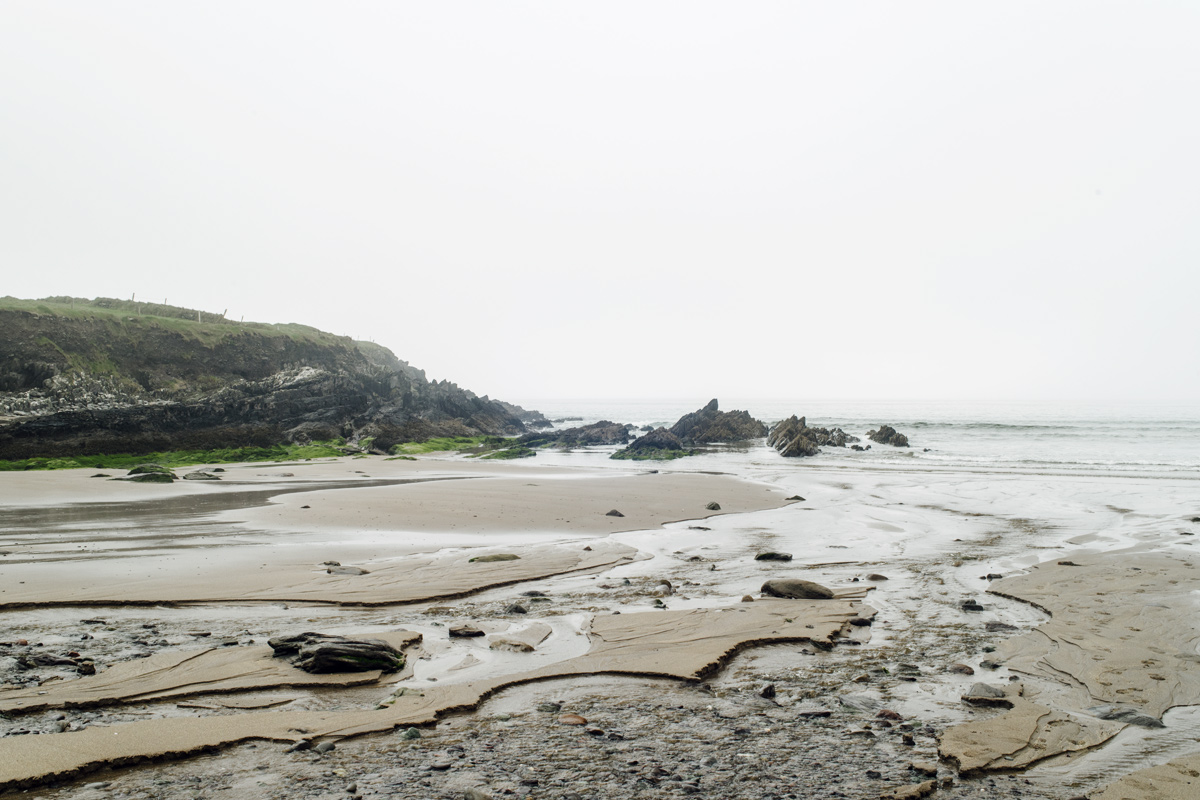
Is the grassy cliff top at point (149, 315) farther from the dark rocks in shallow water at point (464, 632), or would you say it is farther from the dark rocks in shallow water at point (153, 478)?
the dark rocks in shallow water at point (464, 632)

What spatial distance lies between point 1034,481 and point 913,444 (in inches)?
846

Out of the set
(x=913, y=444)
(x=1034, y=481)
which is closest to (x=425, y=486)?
(x=1034, y=481)

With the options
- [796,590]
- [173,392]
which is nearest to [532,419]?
[173,392]

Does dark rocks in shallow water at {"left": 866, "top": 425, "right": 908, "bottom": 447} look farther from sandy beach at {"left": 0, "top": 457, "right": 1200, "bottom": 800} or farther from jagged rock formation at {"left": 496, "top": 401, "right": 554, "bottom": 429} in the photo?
jagged rock formation at {"left": 496, "top": 401, "right": 554, "bottom": 429}

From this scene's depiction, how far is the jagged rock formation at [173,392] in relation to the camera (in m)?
29.3

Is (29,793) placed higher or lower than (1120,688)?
higher

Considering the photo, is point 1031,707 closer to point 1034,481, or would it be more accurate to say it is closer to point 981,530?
point 981,530

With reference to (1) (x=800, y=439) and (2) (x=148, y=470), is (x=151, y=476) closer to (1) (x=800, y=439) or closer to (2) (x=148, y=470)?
(2) (x=148, y=470)

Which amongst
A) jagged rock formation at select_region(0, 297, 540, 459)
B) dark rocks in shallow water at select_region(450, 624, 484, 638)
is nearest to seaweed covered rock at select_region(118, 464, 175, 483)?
jagged rock formation at select_region(0, 297, 540, 459)

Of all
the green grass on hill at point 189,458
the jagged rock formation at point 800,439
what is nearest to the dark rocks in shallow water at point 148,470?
the green grass on hill at point 189,458

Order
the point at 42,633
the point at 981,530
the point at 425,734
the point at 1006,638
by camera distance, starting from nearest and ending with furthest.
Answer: the point at 425,734
the point at 42,633
the point at 1006,638
the point at 981,530

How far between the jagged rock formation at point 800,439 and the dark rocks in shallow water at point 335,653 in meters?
34.9

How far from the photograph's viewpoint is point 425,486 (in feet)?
67.6

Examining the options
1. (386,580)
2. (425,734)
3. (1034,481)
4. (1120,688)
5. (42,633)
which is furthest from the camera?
(1034,481)
